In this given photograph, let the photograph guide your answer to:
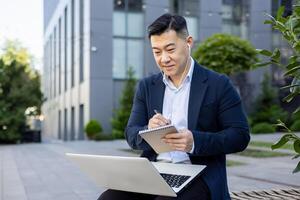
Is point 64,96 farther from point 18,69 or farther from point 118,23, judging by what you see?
point 118,23

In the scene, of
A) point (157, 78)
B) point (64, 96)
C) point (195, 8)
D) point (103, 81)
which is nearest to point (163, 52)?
point (157, 78)

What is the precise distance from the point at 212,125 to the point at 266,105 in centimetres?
2387

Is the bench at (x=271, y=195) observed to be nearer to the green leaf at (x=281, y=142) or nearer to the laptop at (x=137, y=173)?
the green leaf at (x=281, y=142)

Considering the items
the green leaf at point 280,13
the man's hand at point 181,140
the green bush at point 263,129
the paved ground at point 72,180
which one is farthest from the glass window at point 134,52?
the man's hand at point 181,140

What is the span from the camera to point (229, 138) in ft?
6.70

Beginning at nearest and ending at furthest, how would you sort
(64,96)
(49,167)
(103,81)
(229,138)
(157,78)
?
(229,138)
(157,78)
(49,167)
(103,81)
(64,96)

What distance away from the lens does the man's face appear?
83.1 inches

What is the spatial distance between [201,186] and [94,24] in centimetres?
2257

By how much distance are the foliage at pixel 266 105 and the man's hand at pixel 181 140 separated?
23.1 metres

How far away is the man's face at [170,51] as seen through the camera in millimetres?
2111

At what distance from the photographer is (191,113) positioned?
2.15 m

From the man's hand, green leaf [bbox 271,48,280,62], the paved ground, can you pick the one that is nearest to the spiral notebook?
the man's hand

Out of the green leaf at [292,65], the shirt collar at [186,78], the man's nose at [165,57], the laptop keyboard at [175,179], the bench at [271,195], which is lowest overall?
the bench at [271,195]

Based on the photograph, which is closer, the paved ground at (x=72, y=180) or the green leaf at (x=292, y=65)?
the green leaf at (x=292, y=65)
